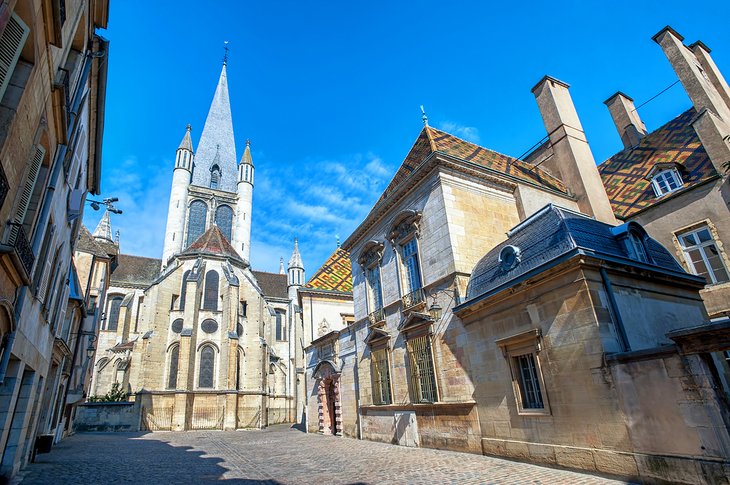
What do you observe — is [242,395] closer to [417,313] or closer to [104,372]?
[104,372]

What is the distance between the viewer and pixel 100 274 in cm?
2328

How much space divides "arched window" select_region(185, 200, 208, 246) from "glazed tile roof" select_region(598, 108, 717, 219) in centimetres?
4072

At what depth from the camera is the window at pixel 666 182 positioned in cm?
1358

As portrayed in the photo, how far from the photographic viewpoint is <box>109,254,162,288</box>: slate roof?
38.7 metres

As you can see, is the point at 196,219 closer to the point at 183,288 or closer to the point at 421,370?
the point at 183,288

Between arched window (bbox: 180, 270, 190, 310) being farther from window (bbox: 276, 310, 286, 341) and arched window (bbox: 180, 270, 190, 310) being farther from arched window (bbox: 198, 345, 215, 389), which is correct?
window (bbox: 276, 310, 286, 341)

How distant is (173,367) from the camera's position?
2762 cm

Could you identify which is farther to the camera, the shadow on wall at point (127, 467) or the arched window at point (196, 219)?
the arched window at point (196, 219)

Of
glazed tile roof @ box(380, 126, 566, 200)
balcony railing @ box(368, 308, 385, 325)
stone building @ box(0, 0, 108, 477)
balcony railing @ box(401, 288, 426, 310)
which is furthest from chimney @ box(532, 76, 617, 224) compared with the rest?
stone building @ box(0, 0, 108, 477)

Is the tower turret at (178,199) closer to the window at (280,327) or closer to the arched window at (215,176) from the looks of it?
the arched window at (215,176)

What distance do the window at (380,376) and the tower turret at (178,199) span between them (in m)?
33.0

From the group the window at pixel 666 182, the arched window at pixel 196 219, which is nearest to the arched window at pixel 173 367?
the arched window at pixel 196 219

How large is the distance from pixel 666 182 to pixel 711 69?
715 cm

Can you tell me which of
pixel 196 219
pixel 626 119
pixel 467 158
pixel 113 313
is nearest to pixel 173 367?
pixel 113 313
